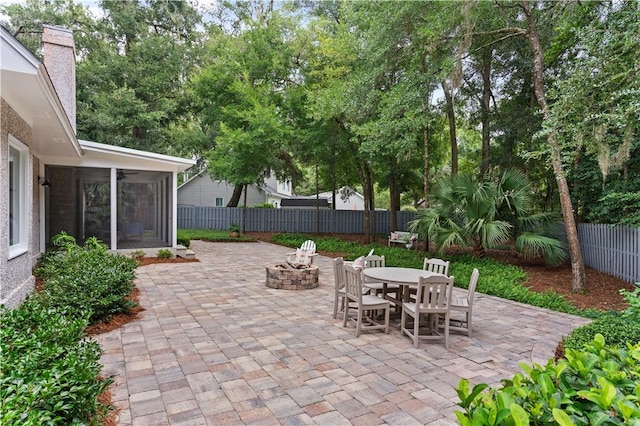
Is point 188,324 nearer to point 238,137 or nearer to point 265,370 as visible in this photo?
point 265,370

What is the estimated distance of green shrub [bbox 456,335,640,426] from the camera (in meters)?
1.15

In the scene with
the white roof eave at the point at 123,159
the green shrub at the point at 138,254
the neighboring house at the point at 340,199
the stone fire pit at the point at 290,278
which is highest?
the white roof eave at the point at 123,159

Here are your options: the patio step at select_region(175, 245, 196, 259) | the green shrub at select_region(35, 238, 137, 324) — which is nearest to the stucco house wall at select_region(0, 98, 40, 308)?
the green shrub at select_region(35, 238, 137, 324)

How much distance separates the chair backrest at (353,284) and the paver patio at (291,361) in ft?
1.44

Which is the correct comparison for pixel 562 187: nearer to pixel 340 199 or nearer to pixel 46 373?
pixel 46 373

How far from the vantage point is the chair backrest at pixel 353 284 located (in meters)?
4.34

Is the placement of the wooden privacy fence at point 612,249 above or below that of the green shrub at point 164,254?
above

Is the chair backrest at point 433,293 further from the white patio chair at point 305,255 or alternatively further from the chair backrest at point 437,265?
the white patio chair at point 305,255

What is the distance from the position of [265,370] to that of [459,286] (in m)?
5.05

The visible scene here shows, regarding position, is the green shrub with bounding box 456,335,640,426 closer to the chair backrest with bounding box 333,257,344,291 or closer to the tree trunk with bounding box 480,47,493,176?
the chair backrest with bounding box 333,257,344,291

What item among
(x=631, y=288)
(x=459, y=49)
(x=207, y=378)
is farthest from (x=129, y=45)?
(x=631, y=288)

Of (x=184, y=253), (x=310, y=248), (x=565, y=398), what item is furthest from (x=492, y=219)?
(x=184, y=253)

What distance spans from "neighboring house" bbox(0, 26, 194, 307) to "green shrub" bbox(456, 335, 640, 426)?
12.7ft

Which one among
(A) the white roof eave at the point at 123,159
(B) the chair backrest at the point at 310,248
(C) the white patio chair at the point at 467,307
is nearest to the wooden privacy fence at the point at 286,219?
(A) the white roof eave at the point at 123,159
